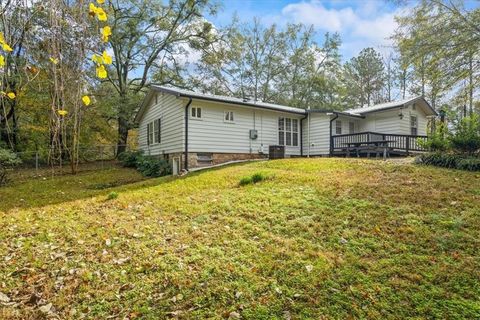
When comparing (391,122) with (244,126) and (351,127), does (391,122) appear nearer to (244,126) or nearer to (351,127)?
(351,127)

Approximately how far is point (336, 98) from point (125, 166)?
2197 cm

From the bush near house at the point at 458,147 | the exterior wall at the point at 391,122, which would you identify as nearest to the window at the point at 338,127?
the exterior wall at the point at 391,122

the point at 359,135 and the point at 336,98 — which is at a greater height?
the point at 336,98

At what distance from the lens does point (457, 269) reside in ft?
12.1

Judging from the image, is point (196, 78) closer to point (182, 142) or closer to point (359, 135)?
point (182, 142)

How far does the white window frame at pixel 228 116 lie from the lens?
14000mm

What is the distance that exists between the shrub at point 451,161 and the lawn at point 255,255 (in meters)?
2.48

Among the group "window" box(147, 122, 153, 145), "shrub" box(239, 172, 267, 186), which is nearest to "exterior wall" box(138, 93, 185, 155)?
"window" box(147, 122, 153, 145)

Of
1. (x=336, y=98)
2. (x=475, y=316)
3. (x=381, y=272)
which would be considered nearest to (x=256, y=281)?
(x=381, y=272)

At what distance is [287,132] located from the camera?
16531 millimetres

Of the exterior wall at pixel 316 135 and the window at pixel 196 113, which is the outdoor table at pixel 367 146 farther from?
the window at pixel 196 113

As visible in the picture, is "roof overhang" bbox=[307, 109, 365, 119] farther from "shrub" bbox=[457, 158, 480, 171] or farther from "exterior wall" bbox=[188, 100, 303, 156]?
"shrub" bbox=[457, 158, 480, 171]

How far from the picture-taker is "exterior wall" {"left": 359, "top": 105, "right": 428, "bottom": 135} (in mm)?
17328

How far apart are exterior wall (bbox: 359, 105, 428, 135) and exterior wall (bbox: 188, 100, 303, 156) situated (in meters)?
5.38
